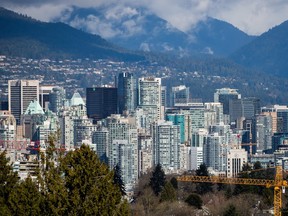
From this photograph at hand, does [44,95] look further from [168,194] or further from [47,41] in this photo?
[168,194]

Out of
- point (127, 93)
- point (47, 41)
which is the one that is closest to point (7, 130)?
point (127, 93)

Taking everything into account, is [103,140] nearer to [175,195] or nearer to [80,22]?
[175,195]

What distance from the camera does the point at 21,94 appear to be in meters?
86.1

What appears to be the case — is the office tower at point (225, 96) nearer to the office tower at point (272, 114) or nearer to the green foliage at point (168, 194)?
the office tower at point (272, 114)

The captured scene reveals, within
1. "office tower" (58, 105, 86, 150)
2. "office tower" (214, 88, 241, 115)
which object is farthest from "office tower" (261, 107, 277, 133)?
"office tower" (58, 105, 86, 150)

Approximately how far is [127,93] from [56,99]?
6.79 metres

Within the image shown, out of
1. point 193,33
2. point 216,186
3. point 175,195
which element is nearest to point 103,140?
point 216,186

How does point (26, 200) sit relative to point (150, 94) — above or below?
below

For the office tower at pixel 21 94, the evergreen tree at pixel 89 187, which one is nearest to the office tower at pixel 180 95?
Result: the office tower at pixel 21 94

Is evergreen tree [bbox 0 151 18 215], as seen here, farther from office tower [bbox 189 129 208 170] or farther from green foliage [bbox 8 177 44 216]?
office tower [bbox 189 129 208 170]

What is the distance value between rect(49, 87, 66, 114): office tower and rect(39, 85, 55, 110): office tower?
11.5 inches

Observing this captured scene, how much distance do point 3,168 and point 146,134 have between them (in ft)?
169

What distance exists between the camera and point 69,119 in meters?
71.4

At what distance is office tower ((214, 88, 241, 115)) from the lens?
300ft
